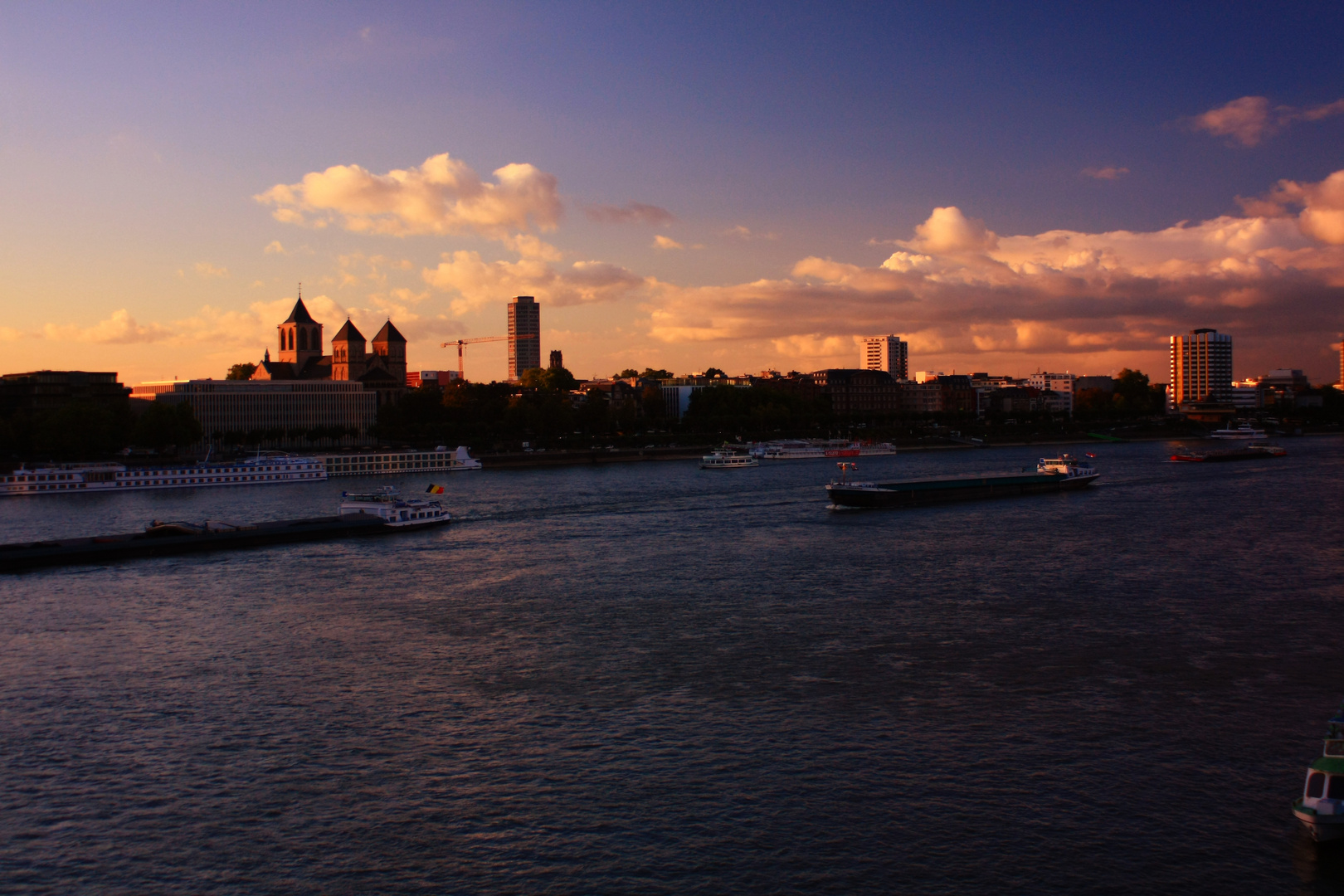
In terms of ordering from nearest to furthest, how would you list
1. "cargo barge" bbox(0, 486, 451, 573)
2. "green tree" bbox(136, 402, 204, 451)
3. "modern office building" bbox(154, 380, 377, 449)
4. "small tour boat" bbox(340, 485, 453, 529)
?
1. "cargo barge" bbox(0, 486, 451, 573)
2. "small tour boat" bbox(340, 485, 453, 529)
3. "green tree" bbox(136, 402, 204, 451)
4. "modern office building" bbox(154, 380, 377, 449)

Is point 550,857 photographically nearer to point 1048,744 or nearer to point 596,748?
point 596,748

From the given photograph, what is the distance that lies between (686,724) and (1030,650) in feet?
33.1

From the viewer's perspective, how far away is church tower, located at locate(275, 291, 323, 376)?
186 metres

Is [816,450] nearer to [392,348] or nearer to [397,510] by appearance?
[397,510]

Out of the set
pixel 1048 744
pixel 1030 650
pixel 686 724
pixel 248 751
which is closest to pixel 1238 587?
pixel 1030 650

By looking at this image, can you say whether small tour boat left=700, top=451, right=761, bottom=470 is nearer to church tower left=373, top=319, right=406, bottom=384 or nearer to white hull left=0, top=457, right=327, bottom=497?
white hull left=0, top=457, right=327, bottom=497

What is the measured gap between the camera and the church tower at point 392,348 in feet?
638

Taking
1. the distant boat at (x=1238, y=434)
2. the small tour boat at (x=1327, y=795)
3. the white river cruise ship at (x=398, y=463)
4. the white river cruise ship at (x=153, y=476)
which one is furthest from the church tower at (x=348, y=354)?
the small tour boat at (x=1327, y=795)

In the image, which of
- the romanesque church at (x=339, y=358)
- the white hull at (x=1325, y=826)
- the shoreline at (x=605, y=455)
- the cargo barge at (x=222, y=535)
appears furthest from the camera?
the romanesque church at (x=339, y=358)

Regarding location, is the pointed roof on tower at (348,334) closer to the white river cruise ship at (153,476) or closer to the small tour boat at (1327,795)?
the white river cruise ship at (153,476)

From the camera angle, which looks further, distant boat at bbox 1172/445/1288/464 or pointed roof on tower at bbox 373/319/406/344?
pointed roof on tower at bbox 373/319/406/344

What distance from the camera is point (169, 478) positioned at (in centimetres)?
8456

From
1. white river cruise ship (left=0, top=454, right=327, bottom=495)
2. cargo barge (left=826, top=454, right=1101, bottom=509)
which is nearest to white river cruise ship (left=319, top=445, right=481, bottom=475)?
white river cruise ship (left=0, top=454, right=327, bottom=495)

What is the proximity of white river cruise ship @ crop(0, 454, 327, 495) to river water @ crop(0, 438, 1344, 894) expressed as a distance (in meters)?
45.3
